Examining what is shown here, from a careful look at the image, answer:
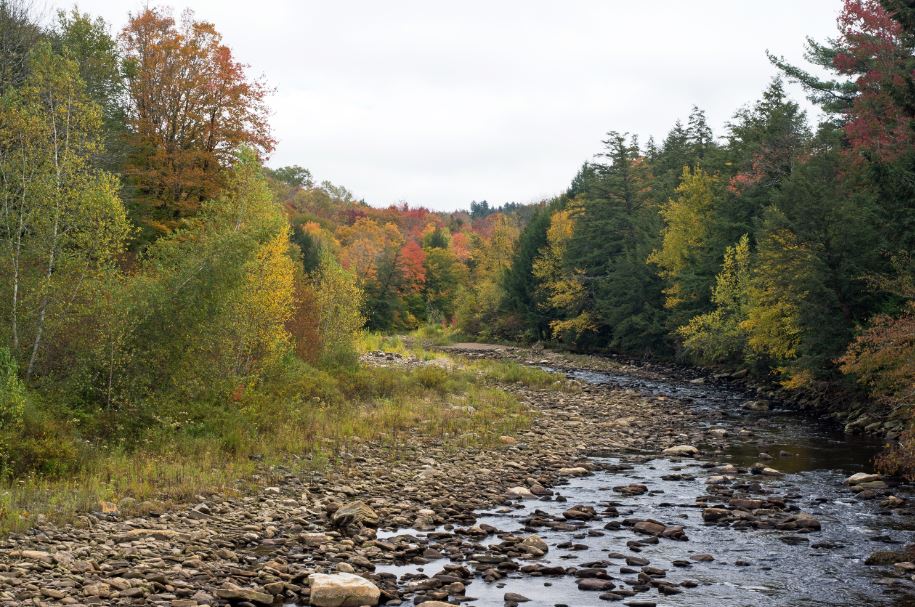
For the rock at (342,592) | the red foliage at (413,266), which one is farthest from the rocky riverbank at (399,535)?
the red foliage at (413,266)

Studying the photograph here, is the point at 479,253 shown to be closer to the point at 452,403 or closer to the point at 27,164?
the point at 452,403

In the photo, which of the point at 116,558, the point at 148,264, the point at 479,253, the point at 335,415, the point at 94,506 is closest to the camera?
the point at 116,558

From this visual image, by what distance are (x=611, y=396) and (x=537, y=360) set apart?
20558 mm

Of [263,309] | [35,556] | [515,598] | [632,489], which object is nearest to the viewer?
[35,556]

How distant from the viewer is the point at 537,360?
53.3 m

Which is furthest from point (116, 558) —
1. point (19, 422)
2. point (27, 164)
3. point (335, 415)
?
point (335, 415)

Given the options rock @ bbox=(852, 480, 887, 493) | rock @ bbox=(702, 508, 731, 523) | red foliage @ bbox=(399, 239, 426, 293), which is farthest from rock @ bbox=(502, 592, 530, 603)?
red foliage @ bbox=(399, 239, 426, 293)

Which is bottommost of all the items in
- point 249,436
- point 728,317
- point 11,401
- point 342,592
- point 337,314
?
point 342,592

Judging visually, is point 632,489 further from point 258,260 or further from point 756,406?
point 756,406

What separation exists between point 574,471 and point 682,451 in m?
4.25

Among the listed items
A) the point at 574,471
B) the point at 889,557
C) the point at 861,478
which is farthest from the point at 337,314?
the point at 889,557

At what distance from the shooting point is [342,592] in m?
9.41

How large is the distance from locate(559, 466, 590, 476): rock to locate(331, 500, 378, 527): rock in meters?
6.28

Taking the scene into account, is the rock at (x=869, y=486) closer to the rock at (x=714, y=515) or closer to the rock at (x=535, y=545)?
the rock at (x=714, y=515)
